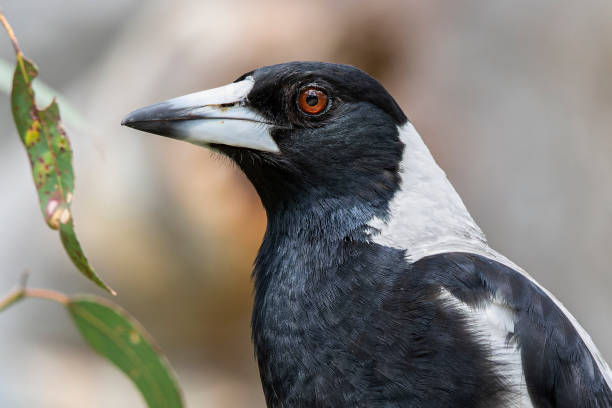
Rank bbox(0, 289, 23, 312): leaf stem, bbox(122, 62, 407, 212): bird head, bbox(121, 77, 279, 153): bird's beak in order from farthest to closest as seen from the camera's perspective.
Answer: bbox(122, 62, 407, 212): bird head
bbox(121, 77, 279, 153): bird's beak
bbox(0, 289, 23, 312): leaf stem

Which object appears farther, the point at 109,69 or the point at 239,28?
the point at 109,69

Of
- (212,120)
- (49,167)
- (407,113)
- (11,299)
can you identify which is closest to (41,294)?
(11,299)

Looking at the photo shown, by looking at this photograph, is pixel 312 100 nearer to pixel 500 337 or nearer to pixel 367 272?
pixel 367 272

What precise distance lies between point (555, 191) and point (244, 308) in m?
1.73

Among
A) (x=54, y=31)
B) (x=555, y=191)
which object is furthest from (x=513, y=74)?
(x=54, y=31)

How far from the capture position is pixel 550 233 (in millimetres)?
4199

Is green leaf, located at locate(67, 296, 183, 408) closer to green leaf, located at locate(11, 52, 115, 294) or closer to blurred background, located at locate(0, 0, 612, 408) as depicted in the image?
green leaf, located at locate(11, 52, 115, 294)

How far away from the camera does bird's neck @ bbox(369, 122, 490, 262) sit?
5.45 ft

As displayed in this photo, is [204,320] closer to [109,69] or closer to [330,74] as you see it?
[109,69]

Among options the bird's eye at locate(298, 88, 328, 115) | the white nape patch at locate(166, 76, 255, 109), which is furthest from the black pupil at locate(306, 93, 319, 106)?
the white nape patch at locate(166, 76, 255, 109)

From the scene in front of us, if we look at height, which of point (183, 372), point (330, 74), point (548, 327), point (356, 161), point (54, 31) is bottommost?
point (183, 372)

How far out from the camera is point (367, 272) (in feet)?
5.17

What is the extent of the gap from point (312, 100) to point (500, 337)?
626 millimetres

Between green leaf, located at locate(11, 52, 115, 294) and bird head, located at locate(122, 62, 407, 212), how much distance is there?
1.31 feet
